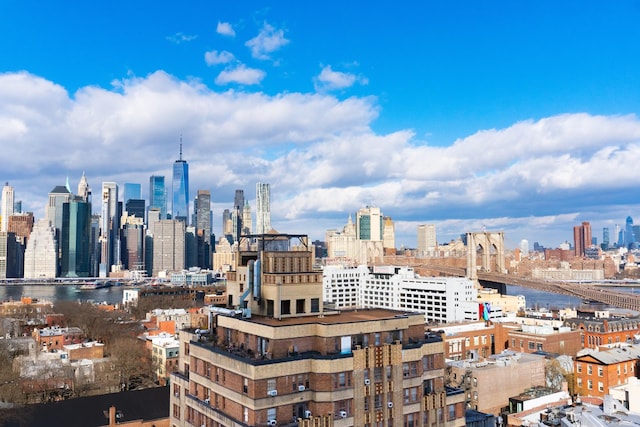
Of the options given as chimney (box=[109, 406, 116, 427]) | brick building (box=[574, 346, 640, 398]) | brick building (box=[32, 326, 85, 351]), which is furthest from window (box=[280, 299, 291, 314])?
brick building (box=[32, 326, 85, 351])

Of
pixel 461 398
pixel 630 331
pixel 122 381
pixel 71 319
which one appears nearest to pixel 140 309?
pixel 71 319

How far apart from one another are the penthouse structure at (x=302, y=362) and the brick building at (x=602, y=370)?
27.3 metres

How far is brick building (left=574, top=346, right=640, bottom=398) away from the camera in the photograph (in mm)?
55341

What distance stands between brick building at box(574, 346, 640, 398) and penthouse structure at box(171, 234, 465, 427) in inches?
1074

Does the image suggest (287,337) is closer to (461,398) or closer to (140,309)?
(461,398)

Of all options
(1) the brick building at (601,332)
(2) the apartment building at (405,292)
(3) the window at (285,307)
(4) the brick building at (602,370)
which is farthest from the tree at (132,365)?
(1) the brick building at (601,332)

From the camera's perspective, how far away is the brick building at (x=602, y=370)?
5534 cm

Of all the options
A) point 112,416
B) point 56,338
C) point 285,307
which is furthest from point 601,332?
point 56,338

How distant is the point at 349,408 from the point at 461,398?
9.24m

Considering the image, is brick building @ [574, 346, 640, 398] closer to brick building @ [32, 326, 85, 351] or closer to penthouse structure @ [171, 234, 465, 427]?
penthouse structure @ [171, 234, 465, 427]

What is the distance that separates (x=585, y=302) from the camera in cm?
17675

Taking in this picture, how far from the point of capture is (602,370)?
182 feet

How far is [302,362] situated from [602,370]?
39090mm

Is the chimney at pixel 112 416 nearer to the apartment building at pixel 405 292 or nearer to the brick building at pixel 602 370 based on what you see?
the brick building at pixel 602 370
